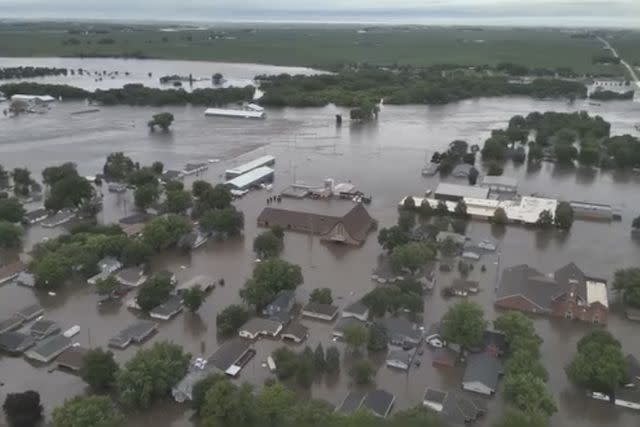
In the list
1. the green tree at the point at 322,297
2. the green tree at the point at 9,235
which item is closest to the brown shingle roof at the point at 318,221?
the green tree at the point at 322,297

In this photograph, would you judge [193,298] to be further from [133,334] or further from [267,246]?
[267,246]

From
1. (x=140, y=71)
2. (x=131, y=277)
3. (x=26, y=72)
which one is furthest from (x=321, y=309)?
(x=140, y=71)

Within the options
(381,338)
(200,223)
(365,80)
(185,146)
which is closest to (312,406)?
(381,338)

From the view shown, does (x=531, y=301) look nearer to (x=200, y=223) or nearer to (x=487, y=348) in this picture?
(x=487, y=348)

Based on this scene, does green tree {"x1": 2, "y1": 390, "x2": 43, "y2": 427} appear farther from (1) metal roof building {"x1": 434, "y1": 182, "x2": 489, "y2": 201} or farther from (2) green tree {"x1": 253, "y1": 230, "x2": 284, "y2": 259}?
Result: (1) metal roof building {"x1": 434, "y1": 182, "x2": 489, "y2": 201}

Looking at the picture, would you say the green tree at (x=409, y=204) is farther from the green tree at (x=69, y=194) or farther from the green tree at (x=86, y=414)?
the green tree at (x=86, y=414)

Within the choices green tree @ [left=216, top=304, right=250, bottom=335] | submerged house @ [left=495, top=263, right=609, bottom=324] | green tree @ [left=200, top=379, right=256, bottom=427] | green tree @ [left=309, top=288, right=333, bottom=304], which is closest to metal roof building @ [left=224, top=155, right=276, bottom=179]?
green tree @ [left=309, top=288, right=333, bottom=304]
